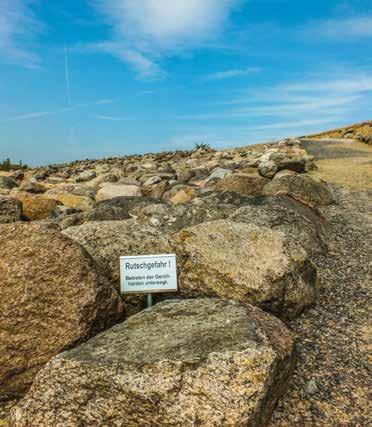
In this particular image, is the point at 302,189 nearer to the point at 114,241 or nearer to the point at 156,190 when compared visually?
the point at 156,190

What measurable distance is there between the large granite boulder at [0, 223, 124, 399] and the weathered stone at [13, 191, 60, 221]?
10883 millimetres

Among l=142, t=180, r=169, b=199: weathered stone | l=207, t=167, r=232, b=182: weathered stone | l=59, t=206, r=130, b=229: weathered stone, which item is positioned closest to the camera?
l=59, t=206, r=130, b=229: weathered stone

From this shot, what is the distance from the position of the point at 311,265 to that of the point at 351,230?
5619mm

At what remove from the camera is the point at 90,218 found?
12445 millimetres

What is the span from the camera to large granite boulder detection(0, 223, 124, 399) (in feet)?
16.6

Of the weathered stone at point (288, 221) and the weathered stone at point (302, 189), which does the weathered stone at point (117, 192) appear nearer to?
the weathered stone at point (302, 189)

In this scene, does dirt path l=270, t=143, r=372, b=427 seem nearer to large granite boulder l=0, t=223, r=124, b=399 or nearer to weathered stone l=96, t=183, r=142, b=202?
large granite boulder l=0, t=223, r=124, b=399

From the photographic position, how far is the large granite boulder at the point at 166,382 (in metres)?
3.91

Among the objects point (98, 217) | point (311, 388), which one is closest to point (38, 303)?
point (311, 388)

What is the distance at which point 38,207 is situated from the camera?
15.9 m

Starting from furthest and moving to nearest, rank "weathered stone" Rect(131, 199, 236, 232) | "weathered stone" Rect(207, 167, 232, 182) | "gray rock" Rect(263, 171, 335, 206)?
1. "weathered stone" Rect(207, 167, 232, 182)
2. "gray rock" Rect(263, 171, 335, 206)
3. "weathered stone" Rect(131, 199, 236, 232)

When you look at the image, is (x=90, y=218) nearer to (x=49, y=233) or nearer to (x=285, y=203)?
(x=285, y=203)

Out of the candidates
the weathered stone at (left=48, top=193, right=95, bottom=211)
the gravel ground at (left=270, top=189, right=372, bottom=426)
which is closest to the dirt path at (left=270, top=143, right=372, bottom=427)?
the gravel ground at (left=270, top=189, right=372, bottom=426)

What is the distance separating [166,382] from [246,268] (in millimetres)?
2842
